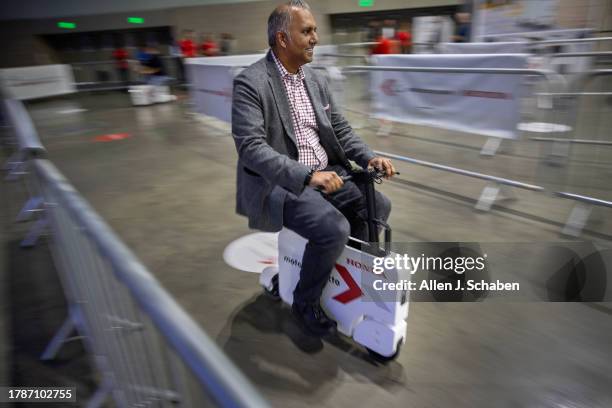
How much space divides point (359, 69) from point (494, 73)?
5.93 ft

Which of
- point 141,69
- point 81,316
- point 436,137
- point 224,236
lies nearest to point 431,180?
point 436,137

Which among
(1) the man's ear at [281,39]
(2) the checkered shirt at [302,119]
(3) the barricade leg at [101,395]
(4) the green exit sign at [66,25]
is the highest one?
(4) the green exit sign at [66,25]

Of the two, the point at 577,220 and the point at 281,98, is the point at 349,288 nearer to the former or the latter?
the point at 281,98

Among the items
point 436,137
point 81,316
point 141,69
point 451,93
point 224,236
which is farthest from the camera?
point 141,69

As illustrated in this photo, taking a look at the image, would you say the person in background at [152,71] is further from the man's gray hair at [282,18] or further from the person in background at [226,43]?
the man's gray hair at [282,18]

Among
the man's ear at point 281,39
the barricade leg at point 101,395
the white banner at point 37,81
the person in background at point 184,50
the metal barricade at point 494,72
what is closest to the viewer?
the barricade leg at point 101,395

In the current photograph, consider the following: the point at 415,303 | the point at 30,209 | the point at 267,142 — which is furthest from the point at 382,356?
the point at 30,209

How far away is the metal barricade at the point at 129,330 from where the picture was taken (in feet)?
2.33

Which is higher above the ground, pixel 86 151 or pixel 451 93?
pixel 451 93

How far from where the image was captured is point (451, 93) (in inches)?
175

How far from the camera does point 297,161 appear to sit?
219 cm

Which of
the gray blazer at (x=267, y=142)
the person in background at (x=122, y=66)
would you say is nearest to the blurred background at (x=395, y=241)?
the gray blazer at (x=267, y=142)

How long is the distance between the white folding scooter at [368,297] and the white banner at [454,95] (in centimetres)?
250

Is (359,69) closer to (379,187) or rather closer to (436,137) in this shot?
(379,187)
